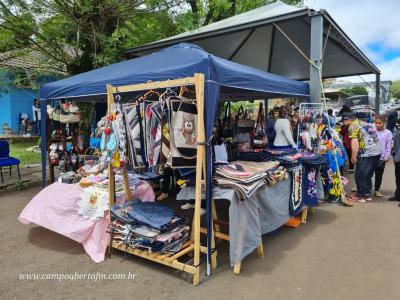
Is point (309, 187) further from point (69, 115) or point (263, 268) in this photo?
point (69, 115)

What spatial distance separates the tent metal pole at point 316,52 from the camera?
18.4 ft

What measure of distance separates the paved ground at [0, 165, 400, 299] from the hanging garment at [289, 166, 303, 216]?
0.35 m

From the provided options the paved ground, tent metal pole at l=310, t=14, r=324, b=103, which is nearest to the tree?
tent metal pole at l=310, t=14, r=324, b=103

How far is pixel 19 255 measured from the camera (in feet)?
12.4

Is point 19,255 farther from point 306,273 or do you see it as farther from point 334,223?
point 334,223

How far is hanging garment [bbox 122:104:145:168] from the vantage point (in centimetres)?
340

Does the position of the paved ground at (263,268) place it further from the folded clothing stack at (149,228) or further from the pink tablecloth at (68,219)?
the folded clothing stack at (149,228)

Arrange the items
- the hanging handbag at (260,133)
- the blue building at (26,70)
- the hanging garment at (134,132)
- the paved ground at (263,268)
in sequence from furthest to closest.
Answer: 1. the blue building at (26,70)
2. the hanging handbag at (260,133)
3. the hanging garment at (134,132)
4. the paved ground at (263,268)

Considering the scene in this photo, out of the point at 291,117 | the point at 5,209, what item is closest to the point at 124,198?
the point at 5,209

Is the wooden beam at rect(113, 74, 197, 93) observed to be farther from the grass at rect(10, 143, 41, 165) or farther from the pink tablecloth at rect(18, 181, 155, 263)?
the grass at rect(10, 143, 41, 165)

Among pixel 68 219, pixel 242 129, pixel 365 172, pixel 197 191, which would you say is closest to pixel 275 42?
pixel 242 129

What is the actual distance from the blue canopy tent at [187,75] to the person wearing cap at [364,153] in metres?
1.30

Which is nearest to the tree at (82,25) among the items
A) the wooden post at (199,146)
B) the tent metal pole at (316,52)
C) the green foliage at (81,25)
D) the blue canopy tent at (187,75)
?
the green foliage at (81,25)

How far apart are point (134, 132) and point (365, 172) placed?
434 cm
